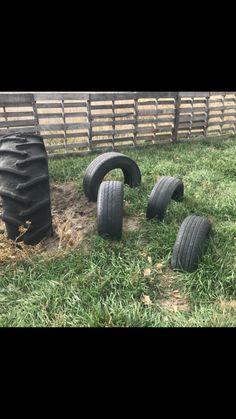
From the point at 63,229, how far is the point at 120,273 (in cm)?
117

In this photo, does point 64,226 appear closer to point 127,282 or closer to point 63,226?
point 63,226

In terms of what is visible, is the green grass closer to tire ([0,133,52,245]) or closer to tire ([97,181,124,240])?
tire ([97,181,124,240])

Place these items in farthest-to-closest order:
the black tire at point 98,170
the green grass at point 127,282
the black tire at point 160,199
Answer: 1. the black tire at point 98,170
2. the black tire at point 160,199
3. the green grass at point 127,282

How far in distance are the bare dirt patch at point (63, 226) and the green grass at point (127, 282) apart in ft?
0.46

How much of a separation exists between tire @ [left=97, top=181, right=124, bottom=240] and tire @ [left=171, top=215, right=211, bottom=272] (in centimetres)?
84

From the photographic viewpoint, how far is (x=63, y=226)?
4465 mm

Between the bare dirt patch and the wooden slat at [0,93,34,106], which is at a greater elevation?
the wooden slat at [0,93,34,106]

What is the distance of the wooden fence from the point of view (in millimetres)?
7262

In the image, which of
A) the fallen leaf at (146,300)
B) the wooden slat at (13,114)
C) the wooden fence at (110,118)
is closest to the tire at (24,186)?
the fallen leaf at (146,300)

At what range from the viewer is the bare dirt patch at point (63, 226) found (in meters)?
3.95

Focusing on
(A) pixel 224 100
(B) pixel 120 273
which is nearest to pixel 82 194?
(B) pixel 120 273

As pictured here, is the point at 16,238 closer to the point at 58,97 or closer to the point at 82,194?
the point at 82,194

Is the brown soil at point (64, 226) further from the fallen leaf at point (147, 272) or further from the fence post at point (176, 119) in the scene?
the fence post at point (176, 119)

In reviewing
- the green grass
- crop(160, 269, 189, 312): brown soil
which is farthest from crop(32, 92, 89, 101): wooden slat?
crop(160, 269, 189, 312): brown soil
